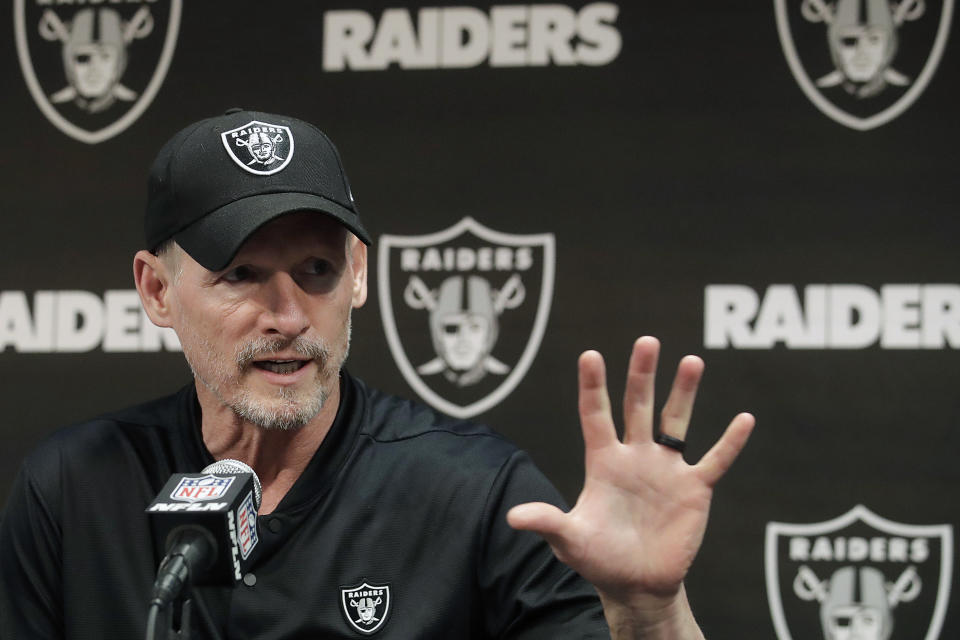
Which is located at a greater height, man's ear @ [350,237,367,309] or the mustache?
man's ear @ [350,237,367,309]

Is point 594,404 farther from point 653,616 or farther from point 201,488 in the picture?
point 201,488

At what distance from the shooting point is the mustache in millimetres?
1353

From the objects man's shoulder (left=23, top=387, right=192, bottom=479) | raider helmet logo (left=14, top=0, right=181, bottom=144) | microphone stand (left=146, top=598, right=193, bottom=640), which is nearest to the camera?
microphone stand (left=146, top=598, right=193, bottom=640)

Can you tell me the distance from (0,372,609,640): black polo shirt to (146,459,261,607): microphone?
360mm

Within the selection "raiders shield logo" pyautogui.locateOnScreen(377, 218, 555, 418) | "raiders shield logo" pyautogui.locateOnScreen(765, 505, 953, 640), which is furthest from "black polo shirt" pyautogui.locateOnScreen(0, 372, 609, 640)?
"raiders shield logo" pyautogui.locateOnScreen(765, 505, 953, 640)

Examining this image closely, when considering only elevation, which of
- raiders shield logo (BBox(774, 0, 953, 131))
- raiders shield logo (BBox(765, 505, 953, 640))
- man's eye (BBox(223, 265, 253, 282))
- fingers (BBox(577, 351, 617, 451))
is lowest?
raiders shield logo (BBox(765, 505, 953, 640))

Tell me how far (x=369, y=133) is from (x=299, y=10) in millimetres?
323

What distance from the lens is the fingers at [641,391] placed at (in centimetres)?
110

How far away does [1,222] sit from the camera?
2354 millimetres

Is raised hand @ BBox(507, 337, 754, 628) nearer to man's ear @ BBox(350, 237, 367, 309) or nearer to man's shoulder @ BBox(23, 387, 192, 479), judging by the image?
man's ear @ BBox(350, 237, 367, 309)

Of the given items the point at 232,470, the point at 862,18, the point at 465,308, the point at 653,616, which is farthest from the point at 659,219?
the point at 232,470

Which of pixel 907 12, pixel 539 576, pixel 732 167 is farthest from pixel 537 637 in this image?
pixel 907 12

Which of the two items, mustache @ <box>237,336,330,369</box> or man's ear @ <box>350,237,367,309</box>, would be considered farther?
man's ear @ <box>350,237,367,309</box>

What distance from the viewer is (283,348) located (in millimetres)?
1355
